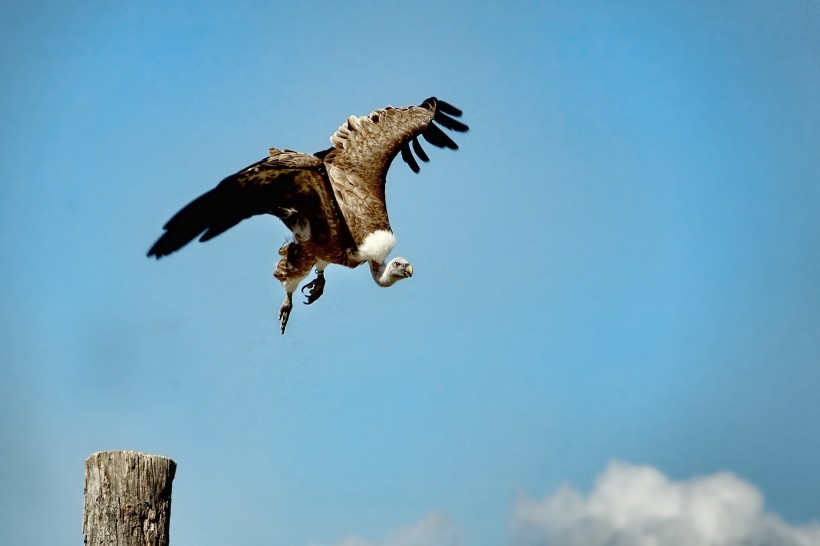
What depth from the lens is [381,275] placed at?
12391 mm

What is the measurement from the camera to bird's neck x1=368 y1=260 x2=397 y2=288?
12344 millimetres

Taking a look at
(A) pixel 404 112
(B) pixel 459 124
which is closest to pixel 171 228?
(A) pixel 404 112

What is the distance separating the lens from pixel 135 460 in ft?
24.1

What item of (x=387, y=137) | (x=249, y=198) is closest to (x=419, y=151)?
(x=387, y=137)

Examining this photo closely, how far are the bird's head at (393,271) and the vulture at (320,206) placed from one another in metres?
0.01

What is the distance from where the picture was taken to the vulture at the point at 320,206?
10953 mm

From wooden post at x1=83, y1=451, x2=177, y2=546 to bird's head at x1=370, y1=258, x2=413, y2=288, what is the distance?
5.25 m

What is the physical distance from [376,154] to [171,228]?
340 centimetres

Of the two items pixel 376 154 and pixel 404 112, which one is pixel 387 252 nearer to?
pixel 376 154

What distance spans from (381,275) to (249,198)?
186cm

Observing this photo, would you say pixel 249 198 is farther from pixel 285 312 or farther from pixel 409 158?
pixel 409 158

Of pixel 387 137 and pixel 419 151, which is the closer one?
pixel 387 137

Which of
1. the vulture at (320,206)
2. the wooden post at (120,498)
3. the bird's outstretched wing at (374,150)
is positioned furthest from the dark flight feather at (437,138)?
the wooden post at (120,498)

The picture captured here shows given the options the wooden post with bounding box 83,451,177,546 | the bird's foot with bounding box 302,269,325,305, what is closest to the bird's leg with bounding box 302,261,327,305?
the bird's foot with bounding box 302,269,325,305
